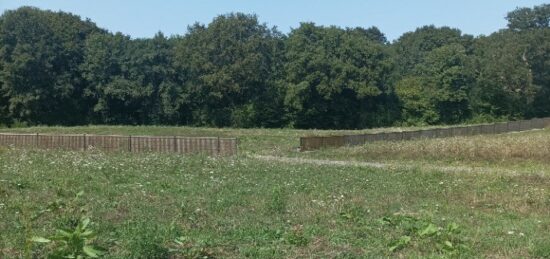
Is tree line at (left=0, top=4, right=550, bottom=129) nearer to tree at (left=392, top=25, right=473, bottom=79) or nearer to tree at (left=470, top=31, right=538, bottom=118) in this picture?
tree at (left=470, top=31, right=538, bottom=118)

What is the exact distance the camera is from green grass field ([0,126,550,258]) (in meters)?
9.30

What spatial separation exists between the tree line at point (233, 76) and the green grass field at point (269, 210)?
55491 millimetres

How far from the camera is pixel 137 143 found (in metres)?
39.5

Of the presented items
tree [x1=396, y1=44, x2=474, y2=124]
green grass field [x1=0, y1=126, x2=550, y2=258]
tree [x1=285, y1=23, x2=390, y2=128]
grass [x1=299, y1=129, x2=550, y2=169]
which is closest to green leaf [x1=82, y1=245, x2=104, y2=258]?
green grass field [x1=0, y1=126, x2=550, y2=258]

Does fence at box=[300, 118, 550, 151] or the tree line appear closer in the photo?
fence at box=[300, 118, 550, 151]

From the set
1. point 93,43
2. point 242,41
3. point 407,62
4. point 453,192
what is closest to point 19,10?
point 93,43

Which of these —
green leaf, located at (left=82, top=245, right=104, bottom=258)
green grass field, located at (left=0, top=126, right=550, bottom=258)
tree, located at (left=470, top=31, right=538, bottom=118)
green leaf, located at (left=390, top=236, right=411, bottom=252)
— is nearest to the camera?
green leaf, located at (left=82, top=245, right=104, bottom=258)

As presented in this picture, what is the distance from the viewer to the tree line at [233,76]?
3110 inches

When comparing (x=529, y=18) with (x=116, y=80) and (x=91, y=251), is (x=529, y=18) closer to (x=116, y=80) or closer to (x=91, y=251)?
(x=116, y=80)

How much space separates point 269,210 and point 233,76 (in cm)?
6666

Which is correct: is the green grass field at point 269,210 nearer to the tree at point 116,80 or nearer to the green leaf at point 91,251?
the green leaf at point 91,251

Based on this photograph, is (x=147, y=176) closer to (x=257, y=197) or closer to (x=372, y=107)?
(x=257, y=197)

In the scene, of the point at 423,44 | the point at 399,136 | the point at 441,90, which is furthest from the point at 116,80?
the point at 423,44

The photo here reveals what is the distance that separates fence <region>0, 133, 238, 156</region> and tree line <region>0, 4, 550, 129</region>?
3705cm
